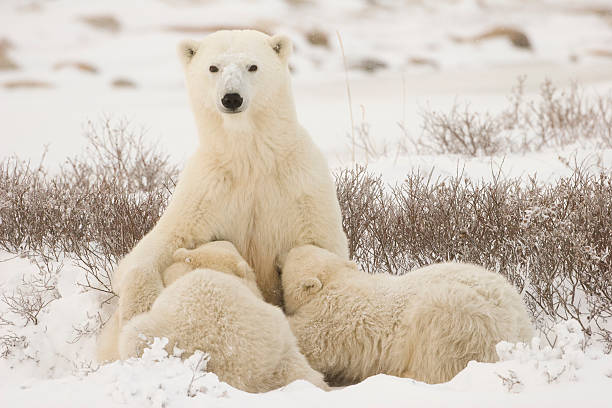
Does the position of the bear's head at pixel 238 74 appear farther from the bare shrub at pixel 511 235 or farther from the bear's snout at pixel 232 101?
the bare shrub at pixel 511 235

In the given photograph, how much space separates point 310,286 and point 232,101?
2.69 ft

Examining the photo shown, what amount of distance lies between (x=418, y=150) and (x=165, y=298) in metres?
4.64

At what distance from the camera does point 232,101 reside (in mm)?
2805

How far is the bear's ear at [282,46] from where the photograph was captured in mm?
3191

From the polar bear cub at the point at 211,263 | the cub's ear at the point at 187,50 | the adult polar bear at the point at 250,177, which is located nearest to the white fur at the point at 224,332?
the polar bear cub at the point at 211,263

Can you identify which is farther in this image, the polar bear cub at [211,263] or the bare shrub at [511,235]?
the bare shrub at [511,235]

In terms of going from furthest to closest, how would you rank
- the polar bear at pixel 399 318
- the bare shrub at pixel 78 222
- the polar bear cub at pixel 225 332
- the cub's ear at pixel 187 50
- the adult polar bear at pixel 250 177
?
the bare shrub at pixel 78 222, the cub's ear at pixel 187 50, the adult polar bear at pixel 250 177, the polar bear at pixel 399 318, the polar bear cub at pixel 225 332

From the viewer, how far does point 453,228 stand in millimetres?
4340

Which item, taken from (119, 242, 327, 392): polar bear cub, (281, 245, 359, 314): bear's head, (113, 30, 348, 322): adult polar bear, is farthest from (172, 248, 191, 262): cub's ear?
→ (281, 245, 359, 314): bear's head

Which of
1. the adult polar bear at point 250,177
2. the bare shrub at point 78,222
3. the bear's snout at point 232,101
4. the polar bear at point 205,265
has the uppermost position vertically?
the bear's snout at point 232,101

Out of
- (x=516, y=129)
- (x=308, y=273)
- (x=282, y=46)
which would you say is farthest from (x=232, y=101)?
(x=516, y=129)

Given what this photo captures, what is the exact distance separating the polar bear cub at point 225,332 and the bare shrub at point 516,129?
4.33 metres

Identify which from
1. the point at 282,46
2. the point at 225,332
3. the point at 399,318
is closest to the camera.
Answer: the point at 225,332

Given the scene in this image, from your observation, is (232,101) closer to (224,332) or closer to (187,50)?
(187,50)
